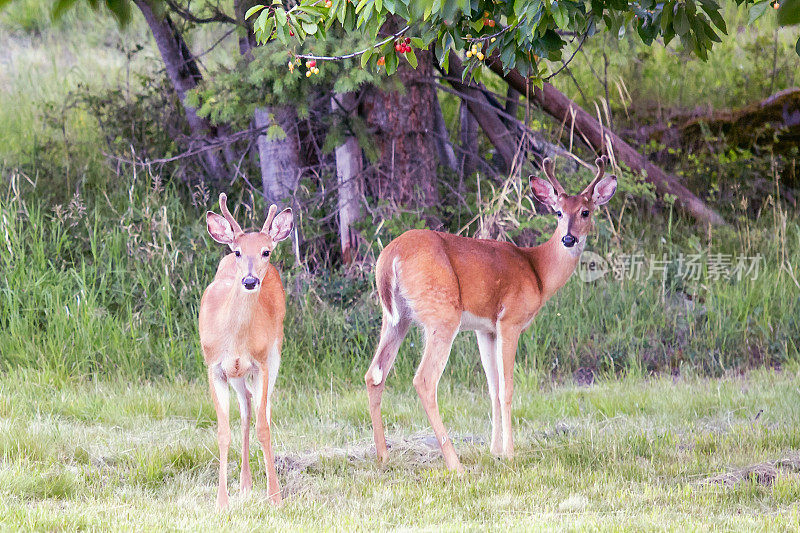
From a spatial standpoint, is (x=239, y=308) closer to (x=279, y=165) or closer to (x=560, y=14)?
(x=560, y=14)

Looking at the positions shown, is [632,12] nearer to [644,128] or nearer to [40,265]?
[40,265]

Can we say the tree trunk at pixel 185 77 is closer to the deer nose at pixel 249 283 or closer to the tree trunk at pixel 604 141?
the tree trunk at pixel 604 141

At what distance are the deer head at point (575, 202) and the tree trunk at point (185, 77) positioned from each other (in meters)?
4.00

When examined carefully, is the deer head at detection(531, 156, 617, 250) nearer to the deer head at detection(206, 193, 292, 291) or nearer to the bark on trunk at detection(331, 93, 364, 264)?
the deer head at detection(206, 193, 292, 291)

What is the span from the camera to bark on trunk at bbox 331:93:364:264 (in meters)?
8.25

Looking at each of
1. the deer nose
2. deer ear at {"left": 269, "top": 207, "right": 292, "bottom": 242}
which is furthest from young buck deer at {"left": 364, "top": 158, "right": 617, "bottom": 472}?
the deer nose

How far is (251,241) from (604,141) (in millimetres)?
5656

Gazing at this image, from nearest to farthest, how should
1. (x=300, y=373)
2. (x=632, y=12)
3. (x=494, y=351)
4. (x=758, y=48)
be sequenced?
(x=632, y=12) < (x=494, y=351) < (x=300, y=373) < (x=758, y=48)

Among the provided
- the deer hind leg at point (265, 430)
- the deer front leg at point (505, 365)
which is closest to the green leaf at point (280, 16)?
the deer hind leg at point (265, 430)

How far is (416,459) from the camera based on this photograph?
203 inches

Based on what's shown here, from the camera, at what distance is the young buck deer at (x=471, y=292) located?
504cm

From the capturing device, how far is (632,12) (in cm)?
489

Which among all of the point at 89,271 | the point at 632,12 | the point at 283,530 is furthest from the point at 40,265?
the point at 632,12

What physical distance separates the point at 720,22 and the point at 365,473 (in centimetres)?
281
